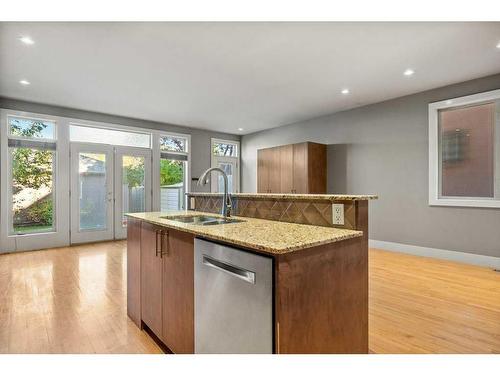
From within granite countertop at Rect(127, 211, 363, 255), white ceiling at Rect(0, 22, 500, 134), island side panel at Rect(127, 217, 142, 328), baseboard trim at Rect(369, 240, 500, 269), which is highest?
white ceiling at Rect(0, 22, 500, 134)

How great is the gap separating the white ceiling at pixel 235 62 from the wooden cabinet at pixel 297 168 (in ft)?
3.10

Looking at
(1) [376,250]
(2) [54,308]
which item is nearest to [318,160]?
(1) [376,250]

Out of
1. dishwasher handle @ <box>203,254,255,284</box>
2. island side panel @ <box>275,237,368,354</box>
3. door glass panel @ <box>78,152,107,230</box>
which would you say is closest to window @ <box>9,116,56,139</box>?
door glass panel @ <box>78,152,107,230</box>

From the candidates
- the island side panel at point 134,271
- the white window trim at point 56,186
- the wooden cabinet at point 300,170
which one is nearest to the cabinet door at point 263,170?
the wooden cabinet at point 300,170

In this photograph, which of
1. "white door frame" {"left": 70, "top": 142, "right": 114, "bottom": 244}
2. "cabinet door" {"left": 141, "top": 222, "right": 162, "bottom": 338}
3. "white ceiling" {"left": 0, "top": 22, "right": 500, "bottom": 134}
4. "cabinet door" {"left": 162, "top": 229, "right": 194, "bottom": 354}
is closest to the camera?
"cabinet door" {"left": 162, "top": 229, "right": 194, "bottom": 354}

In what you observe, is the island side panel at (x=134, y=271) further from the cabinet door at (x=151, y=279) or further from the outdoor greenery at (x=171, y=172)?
the outdoor greenery at (x=171, y=172)

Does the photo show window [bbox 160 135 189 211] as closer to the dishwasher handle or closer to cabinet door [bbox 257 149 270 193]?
cabinet door [bbox 257 149 270 193]

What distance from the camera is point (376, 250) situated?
4.96 metres

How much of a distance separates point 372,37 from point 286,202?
210 centimetres

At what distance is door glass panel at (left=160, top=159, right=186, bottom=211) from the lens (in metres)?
6.59

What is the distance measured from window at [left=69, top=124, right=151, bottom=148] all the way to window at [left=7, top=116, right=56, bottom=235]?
39cm

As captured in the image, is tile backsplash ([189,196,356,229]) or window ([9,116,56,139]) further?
window ([9,116,56,139])

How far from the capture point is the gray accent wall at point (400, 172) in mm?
4039
